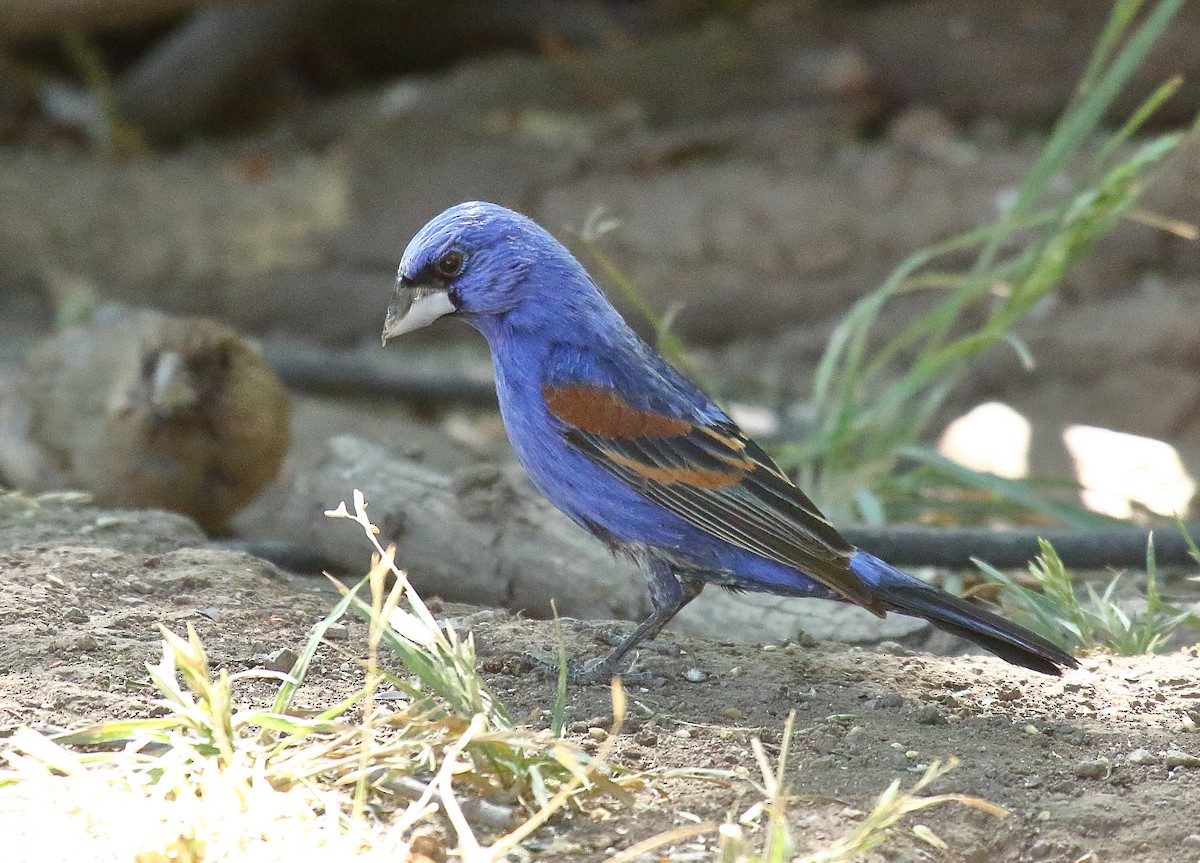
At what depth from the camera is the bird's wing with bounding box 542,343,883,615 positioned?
8.30ft

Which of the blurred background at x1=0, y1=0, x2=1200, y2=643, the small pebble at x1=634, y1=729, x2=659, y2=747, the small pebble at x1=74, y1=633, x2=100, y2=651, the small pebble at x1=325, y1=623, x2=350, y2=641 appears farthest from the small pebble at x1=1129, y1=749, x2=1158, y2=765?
the blurred background at x1=0, y1=0, x2=1200, y2=643

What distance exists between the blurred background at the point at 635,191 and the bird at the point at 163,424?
0.09m

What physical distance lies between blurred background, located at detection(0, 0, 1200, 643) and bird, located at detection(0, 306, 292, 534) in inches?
3.5

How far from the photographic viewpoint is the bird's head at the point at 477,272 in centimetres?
263

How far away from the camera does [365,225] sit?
695 cm

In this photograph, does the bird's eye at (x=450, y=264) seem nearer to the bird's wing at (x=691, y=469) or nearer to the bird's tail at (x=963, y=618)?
the bird's wing at (x=691, y=469)

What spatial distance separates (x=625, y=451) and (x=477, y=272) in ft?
1.41

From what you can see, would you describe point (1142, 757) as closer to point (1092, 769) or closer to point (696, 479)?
point (1092, 769)

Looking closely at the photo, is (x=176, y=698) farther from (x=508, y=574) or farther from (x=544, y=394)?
(x=508, y=574)

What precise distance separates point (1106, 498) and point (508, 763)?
320cm

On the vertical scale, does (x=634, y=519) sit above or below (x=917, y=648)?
above

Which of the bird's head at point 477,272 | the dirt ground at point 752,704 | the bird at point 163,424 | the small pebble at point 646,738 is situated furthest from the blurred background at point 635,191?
the small pebble at point 646,738

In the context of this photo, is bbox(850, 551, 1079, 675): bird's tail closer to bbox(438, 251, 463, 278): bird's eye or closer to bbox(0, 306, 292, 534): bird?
bbox(438, 251, 463, 278): bird's eye

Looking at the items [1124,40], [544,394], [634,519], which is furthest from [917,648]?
[1124,40]
